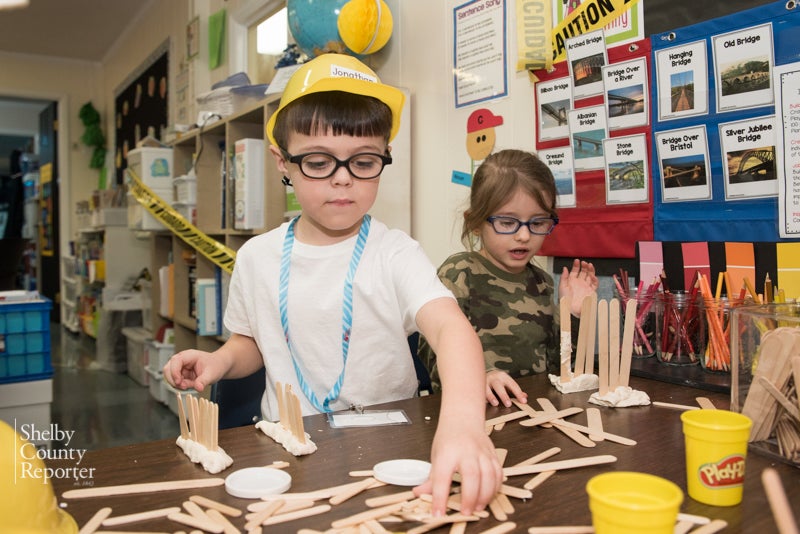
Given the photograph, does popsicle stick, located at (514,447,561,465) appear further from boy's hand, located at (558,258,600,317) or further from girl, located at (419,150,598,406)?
boy's hand, located at (558,258,600,317)

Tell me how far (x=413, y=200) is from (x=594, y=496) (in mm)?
2002

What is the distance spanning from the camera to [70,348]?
6.40m

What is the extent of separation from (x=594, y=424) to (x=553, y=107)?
3.92ft

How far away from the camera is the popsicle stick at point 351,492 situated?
729mm

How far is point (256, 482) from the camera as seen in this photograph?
77 centimetres

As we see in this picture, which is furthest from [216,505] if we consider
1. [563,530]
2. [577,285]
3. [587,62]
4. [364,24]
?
[364,24]

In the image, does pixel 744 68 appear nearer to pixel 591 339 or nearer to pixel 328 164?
pixel 591 339

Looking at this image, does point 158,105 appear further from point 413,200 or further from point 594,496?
point 594,496

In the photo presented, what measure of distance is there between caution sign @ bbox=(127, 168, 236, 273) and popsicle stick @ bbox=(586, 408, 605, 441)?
2135 mm

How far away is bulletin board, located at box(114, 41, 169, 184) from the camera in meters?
5.47

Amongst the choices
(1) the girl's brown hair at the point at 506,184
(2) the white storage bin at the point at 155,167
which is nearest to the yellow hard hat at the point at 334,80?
(1) the girl's brown hair at the point at 506,184

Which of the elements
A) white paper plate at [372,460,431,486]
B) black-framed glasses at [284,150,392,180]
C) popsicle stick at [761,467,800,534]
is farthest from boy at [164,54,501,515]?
popsicle stick at [761,467,800,534]

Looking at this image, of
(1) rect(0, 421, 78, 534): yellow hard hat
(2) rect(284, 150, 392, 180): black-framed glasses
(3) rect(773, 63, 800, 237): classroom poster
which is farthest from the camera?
(3) rect(773, 63, 800, 237): classroom poster
